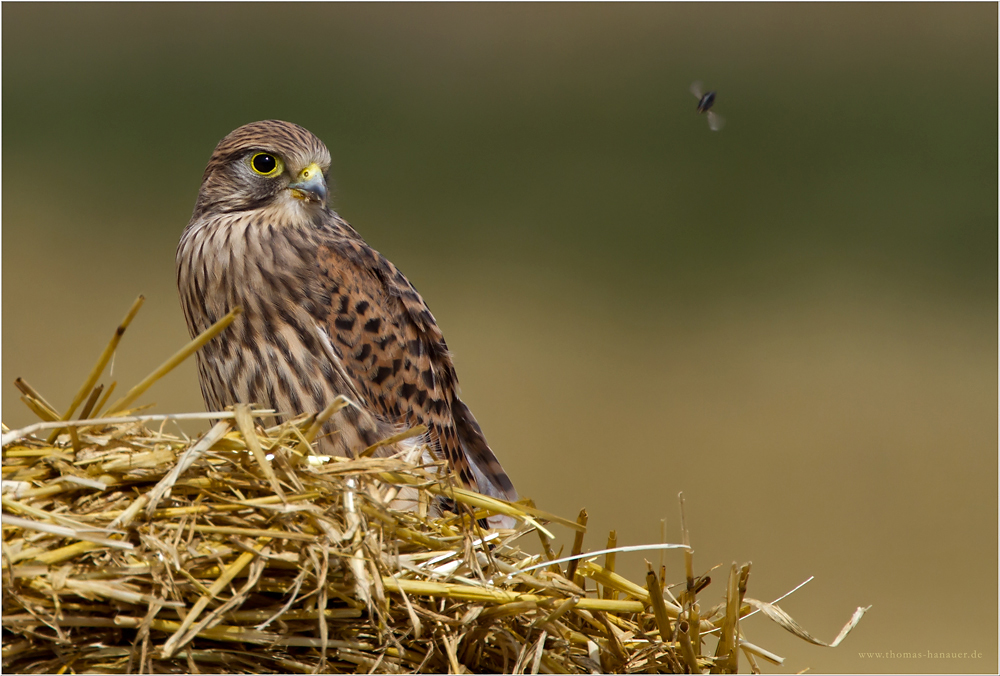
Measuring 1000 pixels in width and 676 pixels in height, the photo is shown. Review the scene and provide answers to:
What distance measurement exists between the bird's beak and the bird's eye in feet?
0.22

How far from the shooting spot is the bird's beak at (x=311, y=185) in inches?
91.7

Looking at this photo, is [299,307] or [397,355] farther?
[397,355]

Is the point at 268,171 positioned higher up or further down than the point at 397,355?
higher up

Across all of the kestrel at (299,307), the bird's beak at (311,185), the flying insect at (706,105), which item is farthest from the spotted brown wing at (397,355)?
the flying insect at (706,105)

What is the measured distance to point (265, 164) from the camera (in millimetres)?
2385

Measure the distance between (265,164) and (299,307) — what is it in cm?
38

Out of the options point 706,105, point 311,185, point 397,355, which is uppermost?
point 706,105

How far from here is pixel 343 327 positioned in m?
2.36

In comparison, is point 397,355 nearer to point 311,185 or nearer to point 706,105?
point 311,185

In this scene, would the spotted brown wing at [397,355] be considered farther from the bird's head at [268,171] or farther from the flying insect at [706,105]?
the flying insect at [706,105]

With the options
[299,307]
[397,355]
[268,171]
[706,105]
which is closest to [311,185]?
[268,171]

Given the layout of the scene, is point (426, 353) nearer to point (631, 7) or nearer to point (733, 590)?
point (733, 590)

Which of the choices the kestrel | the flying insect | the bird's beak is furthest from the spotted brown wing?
the flying insect

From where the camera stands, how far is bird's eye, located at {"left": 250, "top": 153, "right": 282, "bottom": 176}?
2369 mm
